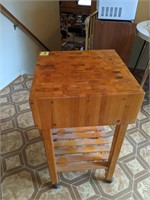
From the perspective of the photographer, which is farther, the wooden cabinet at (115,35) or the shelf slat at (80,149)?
the wooden cabinet at (115,35)

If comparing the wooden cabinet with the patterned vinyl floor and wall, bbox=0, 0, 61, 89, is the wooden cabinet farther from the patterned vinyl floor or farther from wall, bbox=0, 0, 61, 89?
wall, bbox=0, 0, 61, 89

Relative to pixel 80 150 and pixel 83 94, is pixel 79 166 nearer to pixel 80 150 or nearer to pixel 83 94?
pixel 80 150

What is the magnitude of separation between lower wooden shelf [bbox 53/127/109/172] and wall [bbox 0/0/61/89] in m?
1.25

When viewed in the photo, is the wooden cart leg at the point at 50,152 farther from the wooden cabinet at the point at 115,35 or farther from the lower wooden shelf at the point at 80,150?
the wooden cabinet at the point at 115,35

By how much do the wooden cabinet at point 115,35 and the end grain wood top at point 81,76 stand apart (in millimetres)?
865

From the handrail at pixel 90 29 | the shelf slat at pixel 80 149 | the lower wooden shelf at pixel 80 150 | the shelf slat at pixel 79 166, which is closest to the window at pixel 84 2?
the handrail at pixel 90 29

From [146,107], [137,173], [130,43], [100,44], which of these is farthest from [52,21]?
[137,173]

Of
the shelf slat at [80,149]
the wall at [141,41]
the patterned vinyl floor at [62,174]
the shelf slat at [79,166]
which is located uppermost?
the wall at [141,41]

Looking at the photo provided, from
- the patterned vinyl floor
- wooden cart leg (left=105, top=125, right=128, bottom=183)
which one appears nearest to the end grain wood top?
wooden cart leg (left=105, top=125, right=128, bottom=183)

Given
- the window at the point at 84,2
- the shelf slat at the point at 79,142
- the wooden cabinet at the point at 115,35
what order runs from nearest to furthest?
the shelf slat at the point at 79,142, the wooden cabinet at the point at 115,35, the window at the point at 84,2

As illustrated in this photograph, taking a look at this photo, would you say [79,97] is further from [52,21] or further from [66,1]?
[66,1]

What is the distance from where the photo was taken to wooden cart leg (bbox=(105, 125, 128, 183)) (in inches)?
35.3

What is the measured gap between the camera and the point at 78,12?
4.65 metres

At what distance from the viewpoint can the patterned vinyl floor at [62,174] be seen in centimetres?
114
